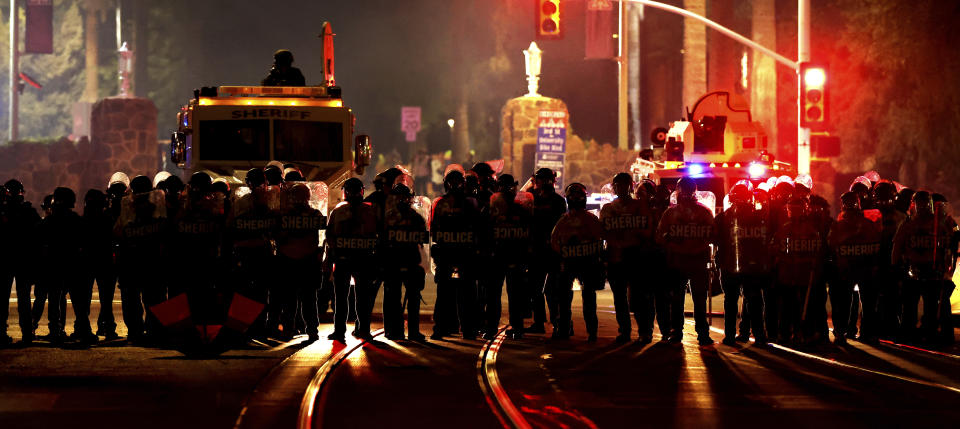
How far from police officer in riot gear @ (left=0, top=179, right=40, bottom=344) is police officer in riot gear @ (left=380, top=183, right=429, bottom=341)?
3.48m

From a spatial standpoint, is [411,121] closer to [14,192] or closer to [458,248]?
[458,248]

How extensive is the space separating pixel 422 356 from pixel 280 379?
2.20m

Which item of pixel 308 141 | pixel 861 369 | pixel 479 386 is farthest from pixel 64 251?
pixel 861 369

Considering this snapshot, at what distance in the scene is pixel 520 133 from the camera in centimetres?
3909

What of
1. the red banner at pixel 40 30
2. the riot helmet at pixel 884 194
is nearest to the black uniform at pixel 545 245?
the riot helmet at pixel 884 194

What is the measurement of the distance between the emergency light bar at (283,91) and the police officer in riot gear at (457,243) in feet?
20.7

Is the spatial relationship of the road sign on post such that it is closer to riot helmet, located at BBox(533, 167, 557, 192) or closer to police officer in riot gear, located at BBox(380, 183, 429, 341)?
riot helmet, located at BBox(533, 167, 557, 192)

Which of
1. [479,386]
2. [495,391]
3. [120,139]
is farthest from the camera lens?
[120,139]

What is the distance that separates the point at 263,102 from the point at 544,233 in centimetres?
664

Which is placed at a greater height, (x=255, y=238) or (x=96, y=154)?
(x=96, y=154)

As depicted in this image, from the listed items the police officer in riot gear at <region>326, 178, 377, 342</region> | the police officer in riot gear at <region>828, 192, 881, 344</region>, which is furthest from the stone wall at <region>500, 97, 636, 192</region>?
the police officer in riot gear at <region>326, 178, 377, 342</region>

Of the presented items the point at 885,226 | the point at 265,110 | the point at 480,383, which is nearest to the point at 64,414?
the point at 480,383

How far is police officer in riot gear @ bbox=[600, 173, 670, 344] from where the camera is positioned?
49.6ft

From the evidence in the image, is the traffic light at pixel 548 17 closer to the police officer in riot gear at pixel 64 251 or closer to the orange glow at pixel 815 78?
the orange glow at pixel 815 78
